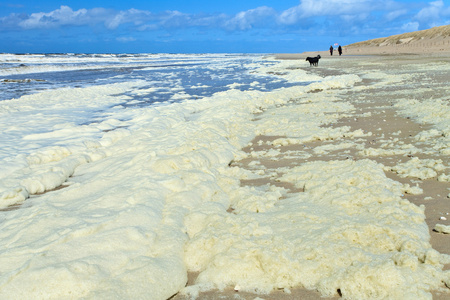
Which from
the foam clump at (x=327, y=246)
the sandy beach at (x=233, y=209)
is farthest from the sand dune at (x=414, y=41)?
the foam clump at (x=327, y=246)

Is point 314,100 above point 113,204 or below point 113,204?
above

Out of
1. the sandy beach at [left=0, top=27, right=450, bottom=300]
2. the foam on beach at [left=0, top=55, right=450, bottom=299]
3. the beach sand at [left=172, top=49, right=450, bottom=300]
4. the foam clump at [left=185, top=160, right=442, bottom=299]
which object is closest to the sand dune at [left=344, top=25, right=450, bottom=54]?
the beach sand at [left=172, top=49, right=450, bottom=300]

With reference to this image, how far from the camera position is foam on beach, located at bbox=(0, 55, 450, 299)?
249 cm

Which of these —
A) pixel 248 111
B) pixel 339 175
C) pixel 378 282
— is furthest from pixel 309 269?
pixel 248 111

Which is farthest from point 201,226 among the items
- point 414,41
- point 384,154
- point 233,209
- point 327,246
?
point 414,41

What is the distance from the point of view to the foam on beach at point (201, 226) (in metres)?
2.49

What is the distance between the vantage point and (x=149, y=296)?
245 cm

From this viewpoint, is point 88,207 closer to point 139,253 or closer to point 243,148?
point 139,253

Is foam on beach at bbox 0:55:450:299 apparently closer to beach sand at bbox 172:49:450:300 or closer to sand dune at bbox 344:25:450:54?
beach sand at bbox 172:49:450:300

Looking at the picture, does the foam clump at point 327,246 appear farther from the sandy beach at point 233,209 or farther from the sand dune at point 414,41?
the sand dune at point 414,41

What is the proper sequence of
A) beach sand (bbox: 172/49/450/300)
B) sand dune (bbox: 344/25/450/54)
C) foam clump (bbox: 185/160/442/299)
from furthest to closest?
sand dune (bbox: 344/25/450/54)
beach sand (bbox: 172/49/450/300)
foam clump (bbox: 185/160/442/299)

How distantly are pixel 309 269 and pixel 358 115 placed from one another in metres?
6.04

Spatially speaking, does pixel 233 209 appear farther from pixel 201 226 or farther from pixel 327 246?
pixel 327 246

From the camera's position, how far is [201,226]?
11.2 feet
